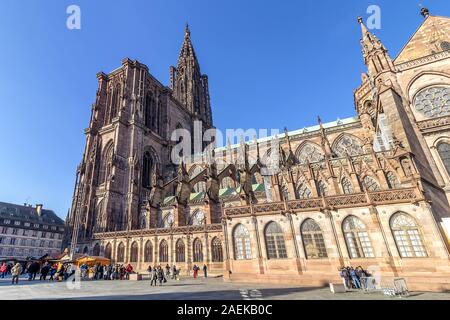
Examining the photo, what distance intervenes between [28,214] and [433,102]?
79.5 metres

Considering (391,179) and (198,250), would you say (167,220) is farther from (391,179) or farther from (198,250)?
(391,179)

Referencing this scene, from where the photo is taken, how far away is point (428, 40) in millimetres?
24016

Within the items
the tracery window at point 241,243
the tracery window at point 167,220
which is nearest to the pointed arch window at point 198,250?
the tracery window at point 167,220

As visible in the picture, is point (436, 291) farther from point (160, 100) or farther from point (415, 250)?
point (160, 100)

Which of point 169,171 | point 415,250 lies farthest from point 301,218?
point 169,171

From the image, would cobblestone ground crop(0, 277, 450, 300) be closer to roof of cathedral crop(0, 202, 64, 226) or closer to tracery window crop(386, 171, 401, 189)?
tracery window crop(386, 171, 401, 189)

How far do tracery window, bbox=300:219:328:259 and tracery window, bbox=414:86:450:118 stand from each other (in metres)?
15.8

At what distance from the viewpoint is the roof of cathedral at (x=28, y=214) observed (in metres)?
53.5

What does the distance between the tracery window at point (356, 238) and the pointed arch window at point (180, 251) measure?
698 inches

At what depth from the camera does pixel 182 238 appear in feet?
86.0

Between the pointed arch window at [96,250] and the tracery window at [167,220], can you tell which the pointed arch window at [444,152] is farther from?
the pointed arch window at [96,250]

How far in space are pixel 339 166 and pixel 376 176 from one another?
3.48m

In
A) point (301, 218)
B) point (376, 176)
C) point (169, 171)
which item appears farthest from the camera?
point (169, 171)
